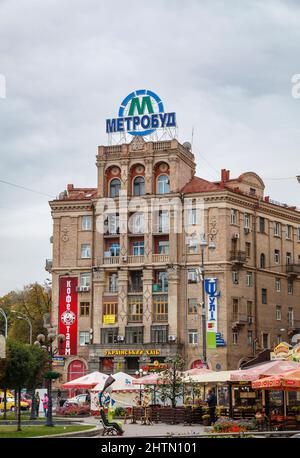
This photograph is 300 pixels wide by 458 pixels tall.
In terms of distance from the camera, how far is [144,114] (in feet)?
245

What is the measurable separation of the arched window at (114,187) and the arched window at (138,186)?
1.48 meters

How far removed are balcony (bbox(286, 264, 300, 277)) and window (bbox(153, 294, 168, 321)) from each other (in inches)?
540

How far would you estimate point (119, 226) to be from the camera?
2955 inches

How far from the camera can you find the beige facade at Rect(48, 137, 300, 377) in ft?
236

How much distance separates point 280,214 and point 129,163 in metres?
15.1

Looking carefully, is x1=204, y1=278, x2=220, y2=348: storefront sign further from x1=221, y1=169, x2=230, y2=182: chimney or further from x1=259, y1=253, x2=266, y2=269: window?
x1=221, y1=169, x2=230, y2=182: chimney

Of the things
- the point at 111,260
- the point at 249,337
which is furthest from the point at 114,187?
the point at 249,337

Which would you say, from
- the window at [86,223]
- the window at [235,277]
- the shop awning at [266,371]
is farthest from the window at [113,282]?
the shop awning at [266,371]

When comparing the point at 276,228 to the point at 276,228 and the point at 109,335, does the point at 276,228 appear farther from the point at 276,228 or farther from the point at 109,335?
the point at 109,335

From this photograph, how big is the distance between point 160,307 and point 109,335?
A: 5.15 m

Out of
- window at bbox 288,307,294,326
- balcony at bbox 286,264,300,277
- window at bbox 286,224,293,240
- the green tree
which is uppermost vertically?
window at bbox 286,224,293,240

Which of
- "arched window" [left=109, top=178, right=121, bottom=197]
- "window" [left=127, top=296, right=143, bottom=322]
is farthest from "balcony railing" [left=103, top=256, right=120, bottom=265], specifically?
"arched window" [left=109, top=178, right=121, bottom=197]

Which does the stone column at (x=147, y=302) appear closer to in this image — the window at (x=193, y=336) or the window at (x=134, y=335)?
the window at (x=134, y=335)

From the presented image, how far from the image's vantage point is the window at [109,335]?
73.7 metres
